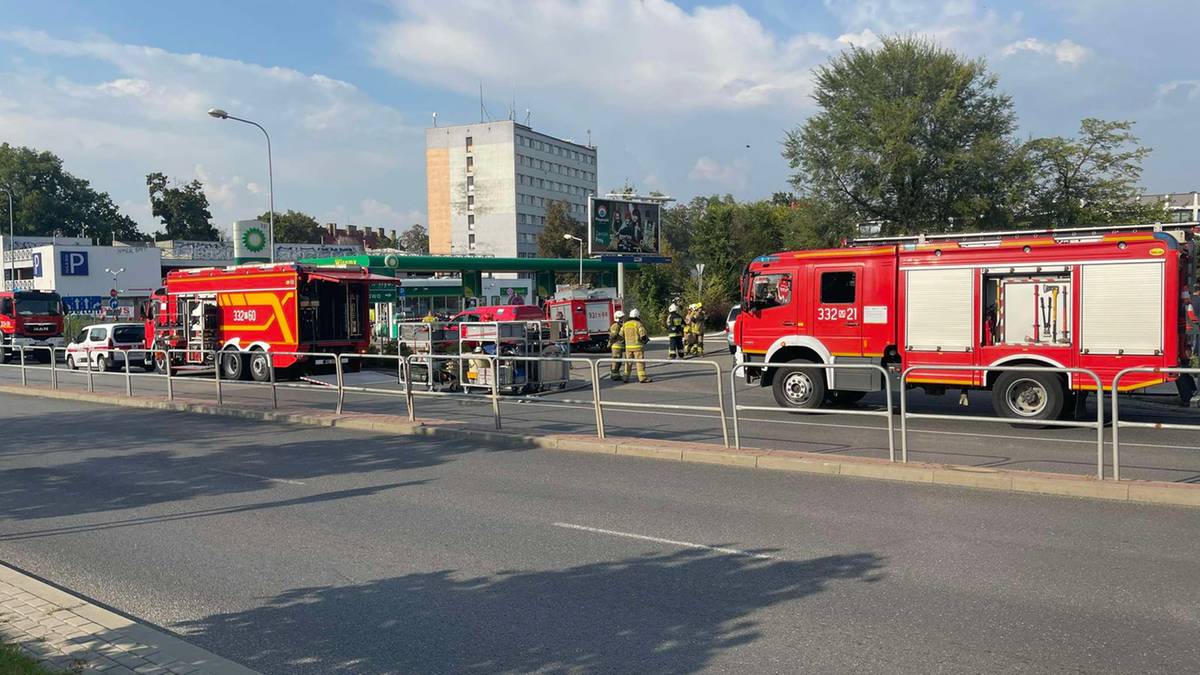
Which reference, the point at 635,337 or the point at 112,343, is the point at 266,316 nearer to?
the point at 635,337

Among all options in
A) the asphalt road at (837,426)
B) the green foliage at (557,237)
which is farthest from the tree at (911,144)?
the green foliage at (557,237)

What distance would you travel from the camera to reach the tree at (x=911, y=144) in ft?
109

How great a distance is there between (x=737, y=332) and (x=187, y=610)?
42.0 ft

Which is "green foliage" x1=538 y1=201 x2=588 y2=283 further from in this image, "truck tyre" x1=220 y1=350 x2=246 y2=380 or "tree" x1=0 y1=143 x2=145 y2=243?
"truck tyre" x1=220 y1=350 x2=246 y2=380

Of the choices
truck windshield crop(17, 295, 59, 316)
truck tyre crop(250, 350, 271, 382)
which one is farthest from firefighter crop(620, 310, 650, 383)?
truck windshield crop(17, 295, 59, 316)

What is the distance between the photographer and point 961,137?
111ft

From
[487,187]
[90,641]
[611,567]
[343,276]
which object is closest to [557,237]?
[487,187]

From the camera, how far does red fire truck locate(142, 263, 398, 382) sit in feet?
78.0

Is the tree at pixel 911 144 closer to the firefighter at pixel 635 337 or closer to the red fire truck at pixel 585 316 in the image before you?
the red fire truck at pixel 585 316

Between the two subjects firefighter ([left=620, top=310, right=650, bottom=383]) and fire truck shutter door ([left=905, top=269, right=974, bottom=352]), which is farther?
firefighter ([left=620, top=310, right=650, bottom=383])

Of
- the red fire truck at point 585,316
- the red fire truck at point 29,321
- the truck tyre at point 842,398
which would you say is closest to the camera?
the truck tyre at point 842,398

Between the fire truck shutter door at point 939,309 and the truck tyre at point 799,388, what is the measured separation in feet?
5.39

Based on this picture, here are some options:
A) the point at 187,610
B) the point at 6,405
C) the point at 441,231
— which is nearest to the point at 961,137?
the point at 6,405

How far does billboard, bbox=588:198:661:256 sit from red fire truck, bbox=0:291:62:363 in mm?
24528
